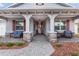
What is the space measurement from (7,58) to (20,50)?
0.87m

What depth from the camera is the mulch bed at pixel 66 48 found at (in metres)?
4.22

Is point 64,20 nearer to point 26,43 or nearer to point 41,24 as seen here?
point 41,24

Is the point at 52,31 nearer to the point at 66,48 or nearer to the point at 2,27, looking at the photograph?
the point at 66,48

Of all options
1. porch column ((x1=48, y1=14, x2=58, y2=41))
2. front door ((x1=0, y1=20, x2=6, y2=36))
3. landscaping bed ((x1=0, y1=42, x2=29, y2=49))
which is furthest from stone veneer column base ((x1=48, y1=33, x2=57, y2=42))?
front door ((x1=0, y1=20, x2=6, y2=36))

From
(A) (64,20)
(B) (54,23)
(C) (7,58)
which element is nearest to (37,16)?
(B) (54,23)

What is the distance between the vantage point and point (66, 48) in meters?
4.52

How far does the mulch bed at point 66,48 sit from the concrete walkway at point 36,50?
7.1 inches

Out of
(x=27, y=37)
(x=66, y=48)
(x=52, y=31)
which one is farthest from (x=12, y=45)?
(x=66, y=48)

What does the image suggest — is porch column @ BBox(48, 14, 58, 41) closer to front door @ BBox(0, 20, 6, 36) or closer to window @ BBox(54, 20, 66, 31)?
window @ BBox(54, 20, 66, 31)

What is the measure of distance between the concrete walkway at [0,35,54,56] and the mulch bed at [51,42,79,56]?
18cm

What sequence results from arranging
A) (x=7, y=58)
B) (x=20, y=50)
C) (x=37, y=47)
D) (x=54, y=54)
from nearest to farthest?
(x=7, y=58) < (x=54, y=54) < (x=20, y=50) < (x=37, y=47)

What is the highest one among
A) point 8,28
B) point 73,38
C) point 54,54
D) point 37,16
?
point 37,16

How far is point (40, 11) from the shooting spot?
18.0ft

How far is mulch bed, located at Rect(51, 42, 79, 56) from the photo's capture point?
4216mm
